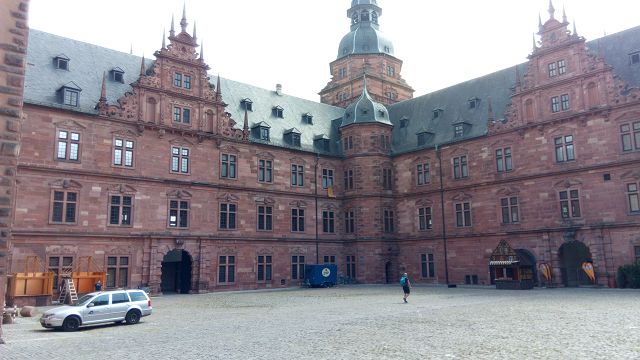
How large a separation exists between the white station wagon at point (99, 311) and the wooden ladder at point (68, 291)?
8.77 meters

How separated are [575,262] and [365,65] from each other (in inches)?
1249

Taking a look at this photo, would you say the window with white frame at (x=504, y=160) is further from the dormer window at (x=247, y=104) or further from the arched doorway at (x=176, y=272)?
the arched doorway at (x=176, y=272)

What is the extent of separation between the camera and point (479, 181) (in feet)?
135

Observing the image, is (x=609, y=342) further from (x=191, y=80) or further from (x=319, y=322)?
(x=191, y=80)

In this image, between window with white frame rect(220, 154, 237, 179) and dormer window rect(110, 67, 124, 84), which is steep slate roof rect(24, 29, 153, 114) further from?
window with white frame rect(220, 154, 237, 179)

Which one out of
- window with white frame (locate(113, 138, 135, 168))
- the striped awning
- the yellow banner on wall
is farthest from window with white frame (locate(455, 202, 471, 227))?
window with white frame (locate(113, 138, 135, 168))

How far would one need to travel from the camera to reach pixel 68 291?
2880 cm

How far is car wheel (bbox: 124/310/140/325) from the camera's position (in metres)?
21.2

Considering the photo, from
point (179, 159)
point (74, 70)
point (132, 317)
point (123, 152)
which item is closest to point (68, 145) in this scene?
point (123, 152)

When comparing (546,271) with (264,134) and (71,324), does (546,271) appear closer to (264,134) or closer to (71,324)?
(264,134)

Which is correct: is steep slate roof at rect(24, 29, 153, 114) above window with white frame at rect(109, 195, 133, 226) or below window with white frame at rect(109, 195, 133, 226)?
above

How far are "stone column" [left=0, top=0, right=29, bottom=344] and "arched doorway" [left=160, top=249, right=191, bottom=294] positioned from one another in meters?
23.7

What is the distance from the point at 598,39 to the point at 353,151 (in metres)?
20.9

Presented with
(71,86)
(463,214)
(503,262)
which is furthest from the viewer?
→ (463,214)
